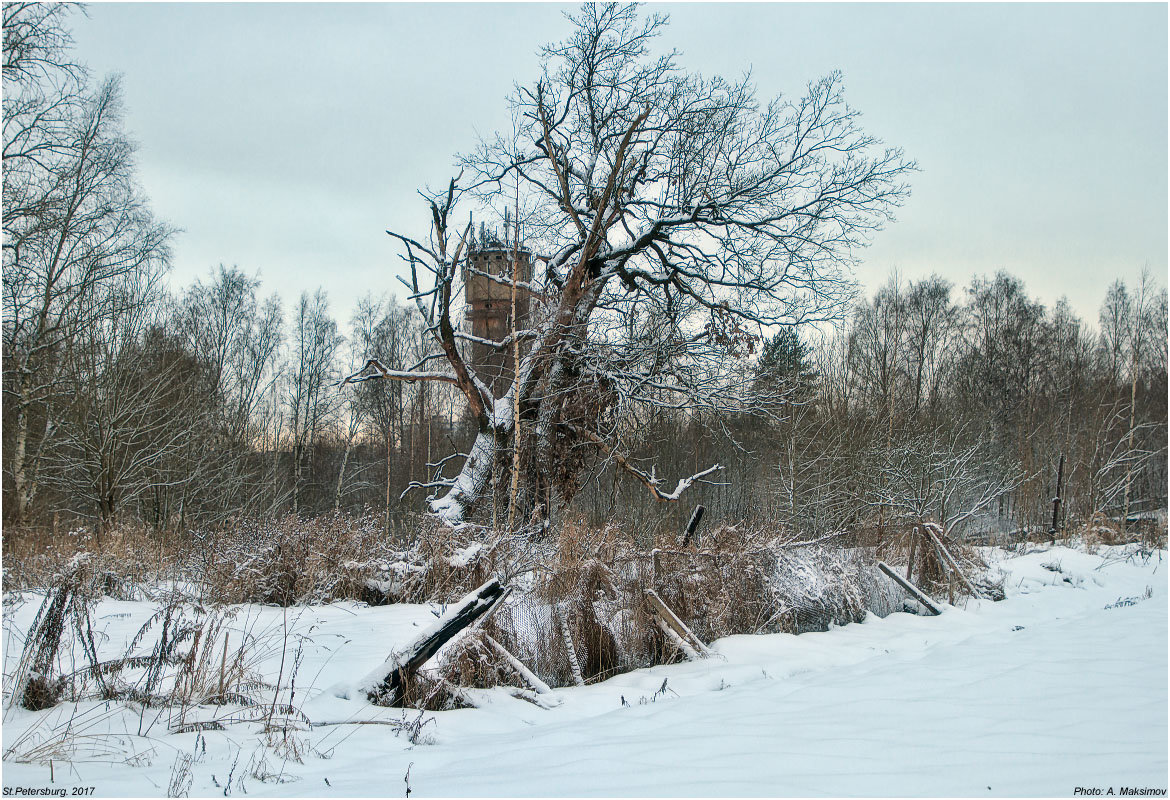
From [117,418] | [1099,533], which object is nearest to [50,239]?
[117,418]

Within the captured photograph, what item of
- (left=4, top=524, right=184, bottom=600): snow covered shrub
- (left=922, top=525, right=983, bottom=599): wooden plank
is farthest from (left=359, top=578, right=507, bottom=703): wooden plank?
(left=922, top=525, right=983, bottom=599): wooden plank

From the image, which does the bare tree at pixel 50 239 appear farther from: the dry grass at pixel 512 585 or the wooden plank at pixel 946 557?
the wooden plank at pixel 946 557

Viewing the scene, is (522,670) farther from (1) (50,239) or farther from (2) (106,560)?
(1) (50,239)

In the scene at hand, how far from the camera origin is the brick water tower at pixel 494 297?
13266 millimetres

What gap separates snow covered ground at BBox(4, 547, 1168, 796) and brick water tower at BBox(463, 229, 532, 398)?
23.5ft

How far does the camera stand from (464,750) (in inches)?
174

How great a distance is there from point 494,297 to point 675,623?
9503 mm

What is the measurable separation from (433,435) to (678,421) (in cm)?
1600

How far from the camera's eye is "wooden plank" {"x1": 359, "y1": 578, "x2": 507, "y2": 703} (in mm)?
5320

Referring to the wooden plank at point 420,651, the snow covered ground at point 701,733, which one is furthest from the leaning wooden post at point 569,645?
the wooden plank at point 420,651

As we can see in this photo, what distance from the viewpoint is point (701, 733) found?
453cm

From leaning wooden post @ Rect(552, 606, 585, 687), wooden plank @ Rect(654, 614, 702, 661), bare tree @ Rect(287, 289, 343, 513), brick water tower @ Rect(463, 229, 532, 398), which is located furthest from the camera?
bare tree @ Rect(287, 289, 343, 513)

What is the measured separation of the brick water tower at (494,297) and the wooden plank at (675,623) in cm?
636

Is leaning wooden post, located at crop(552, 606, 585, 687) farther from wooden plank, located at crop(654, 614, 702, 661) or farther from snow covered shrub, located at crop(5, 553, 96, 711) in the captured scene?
snow covered shrub, located at crop(5, 553, 96, 711)
